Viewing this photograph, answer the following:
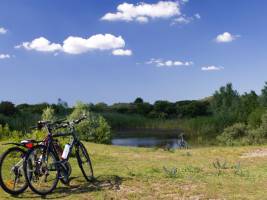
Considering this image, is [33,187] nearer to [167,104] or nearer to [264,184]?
[264,184]

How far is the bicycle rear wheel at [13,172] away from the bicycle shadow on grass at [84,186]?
0.19 meters

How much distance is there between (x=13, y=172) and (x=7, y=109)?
1713 inches

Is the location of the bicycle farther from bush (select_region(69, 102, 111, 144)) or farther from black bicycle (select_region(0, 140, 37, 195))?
bush (select_region(69, 102, 111, 144))

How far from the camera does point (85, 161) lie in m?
8.34

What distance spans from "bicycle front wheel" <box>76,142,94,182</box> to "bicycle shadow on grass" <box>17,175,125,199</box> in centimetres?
12

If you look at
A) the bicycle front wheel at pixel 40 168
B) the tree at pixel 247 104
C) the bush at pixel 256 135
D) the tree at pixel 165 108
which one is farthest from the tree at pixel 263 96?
the bicycle front wheel at pixel 40 168

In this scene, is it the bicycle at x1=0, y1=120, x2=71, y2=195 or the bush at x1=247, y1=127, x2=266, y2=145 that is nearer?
the bicycle at x1=0, y1=120, x2=71, y2=195

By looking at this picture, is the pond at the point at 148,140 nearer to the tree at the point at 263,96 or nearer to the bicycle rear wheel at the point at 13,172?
the tree at the point at 263,96

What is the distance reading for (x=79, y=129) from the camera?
2608 centimetres

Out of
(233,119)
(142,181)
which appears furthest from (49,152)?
(233,119)

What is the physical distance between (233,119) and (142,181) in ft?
152

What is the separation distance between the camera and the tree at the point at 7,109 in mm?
49000

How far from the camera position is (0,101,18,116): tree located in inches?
1929

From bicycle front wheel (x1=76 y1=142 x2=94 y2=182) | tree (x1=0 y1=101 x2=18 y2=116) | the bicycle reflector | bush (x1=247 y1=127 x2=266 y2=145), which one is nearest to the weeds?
bicycle front wheel (x1=76 y1=142 x2=94 y2=182)
